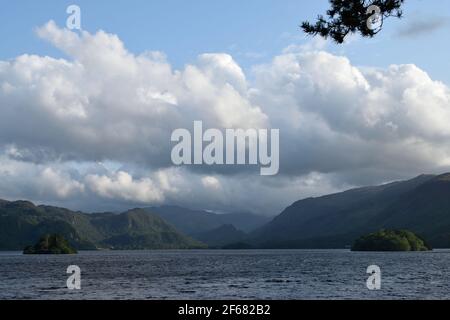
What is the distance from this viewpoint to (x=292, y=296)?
307ft

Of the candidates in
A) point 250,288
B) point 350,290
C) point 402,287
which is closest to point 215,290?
point 250,288
